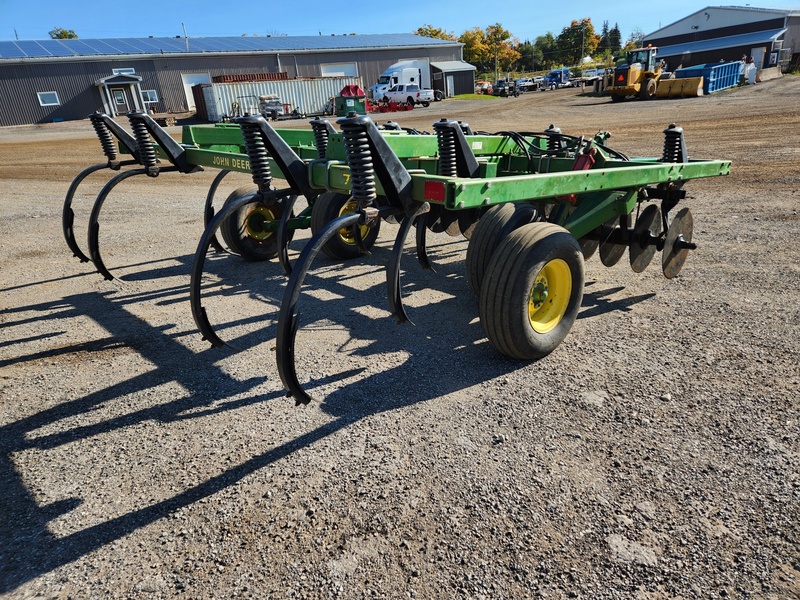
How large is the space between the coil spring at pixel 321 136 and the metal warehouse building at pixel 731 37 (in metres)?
43.1

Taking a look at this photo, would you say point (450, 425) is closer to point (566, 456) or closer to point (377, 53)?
point (566, 456)

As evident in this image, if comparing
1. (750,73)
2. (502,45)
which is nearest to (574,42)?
(502,45)

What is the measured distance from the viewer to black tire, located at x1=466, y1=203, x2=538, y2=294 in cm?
436

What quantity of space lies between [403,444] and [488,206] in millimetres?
1691

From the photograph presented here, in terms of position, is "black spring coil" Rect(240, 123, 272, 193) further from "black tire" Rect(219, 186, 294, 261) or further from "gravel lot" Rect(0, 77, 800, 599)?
"black tire" Rect(219, 186, 294, 261)

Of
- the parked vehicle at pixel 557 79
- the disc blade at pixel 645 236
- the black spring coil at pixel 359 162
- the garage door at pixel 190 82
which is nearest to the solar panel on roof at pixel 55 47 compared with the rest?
the garage door at pixel 190 82

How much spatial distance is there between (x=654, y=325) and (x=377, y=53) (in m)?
44.7

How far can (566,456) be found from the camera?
2.76 m

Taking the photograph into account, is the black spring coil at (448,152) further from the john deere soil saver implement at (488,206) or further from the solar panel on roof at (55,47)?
the solar panel on roof at (55,47)

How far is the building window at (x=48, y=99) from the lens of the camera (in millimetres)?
34625

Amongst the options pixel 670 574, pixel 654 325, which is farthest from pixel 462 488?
pixel 654 325

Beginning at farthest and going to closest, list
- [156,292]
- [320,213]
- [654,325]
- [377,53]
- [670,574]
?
[377,53] → [320,213] → [156,292] → [654,325] → [670,574]

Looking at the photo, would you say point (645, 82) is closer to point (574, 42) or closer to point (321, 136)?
point (321, 136)

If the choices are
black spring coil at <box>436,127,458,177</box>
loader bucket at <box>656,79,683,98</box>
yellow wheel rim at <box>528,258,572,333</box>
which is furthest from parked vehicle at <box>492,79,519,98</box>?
yellow wheel rim at <box>528,258,572,333</box>
